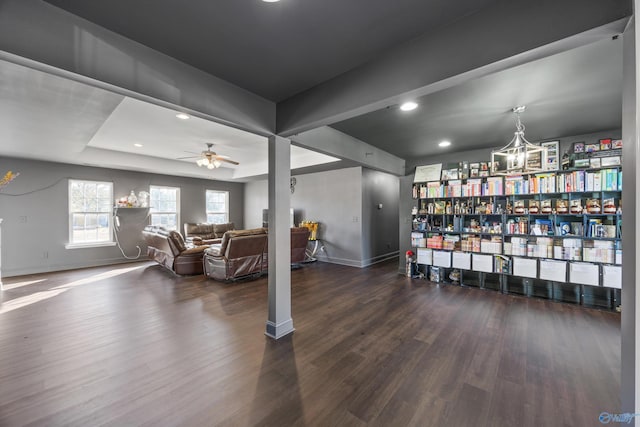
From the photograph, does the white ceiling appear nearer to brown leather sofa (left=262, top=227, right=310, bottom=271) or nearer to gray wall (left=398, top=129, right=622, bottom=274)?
brown leather sofa (left=262, top=227, right=310, bottom=271)

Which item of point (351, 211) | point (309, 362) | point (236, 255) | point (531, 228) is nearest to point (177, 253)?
point (236, 255)

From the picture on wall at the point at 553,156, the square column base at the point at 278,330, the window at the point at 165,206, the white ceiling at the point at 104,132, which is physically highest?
the white ceiling at the point at 104,132

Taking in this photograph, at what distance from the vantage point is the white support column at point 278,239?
2.65m

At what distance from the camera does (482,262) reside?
429cm

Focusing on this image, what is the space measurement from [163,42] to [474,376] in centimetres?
346

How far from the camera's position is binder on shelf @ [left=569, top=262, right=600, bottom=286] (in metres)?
3.46

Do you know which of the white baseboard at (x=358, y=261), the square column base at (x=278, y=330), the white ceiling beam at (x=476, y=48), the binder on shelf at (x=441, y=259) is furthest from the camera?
the white baseboard at (x=358, y=261)

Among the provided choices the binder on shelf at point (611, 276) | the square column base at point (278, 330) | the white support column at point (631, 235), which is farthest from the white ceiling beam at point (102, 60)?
the binder on shelf at point (611, 276)

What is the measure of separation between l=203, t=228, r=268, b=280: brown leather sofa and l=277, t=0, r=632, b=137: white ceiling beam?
3328 millimetres

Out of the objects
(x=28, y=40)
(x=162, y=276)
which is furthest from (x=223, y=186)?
(x=28, y=40)

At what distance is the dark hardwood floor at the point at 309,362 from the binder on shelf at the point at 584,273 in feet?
1.33

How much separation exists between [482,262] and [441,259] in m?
0.66

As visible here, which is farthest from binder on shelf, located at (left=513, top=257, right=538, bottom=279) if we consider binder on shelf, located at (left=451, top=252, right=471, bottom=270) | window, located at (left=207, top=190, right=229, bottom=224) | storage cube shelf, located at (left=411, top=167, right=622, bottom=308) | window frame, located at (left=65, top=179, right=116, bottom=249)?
window frame, located at (left=65, top=179, right=116, bottom=249)

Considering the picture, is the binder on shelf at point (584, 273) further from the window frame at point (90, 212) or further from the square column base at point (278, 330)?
the window frame at point (90, 212)
